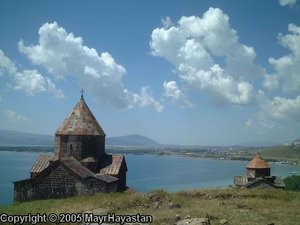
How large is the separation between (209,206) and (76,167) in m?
9.42

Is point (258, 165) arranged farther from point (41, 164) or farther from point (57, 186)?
point (41, 164)

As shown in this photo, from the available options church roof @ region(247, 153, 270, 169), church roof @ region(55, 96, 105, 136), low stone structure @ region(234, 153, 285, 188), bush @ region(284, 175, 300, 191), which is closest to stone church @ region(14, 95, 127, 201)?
church roof @ region(55, 96, 105, 136)

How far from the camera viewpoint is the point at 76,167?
792 inches

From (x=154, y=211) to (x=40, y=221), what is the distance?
3869mm

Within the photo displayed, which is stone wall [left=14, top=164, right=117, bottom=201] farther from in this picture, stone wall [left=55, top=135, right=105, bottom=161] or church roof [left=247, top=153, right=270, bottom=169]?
church roof [left=247, top=153, right=270, bottom=169]

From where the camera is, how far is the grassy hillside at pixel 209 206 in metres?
11.1

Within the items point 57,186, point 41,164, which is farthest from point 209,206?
point 41,164

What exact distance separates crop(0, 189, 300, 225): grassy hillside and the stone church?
11.2 ft

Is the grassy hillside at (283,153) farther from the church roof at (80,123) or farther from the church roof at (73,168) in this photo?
the church roof at (73,168)

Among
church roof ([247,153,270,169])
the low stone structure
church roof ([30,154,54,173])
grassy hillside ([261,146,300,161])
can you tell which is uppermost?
church roof ([30,154,54,173])

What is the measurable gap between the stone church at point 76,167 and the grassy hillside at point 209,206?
11.2ft

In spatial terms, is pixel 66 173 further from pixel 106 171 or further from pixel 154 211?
pixel 154 211

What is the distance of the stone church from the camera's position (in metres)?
19.6

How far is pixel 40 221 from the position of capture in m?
12.1
